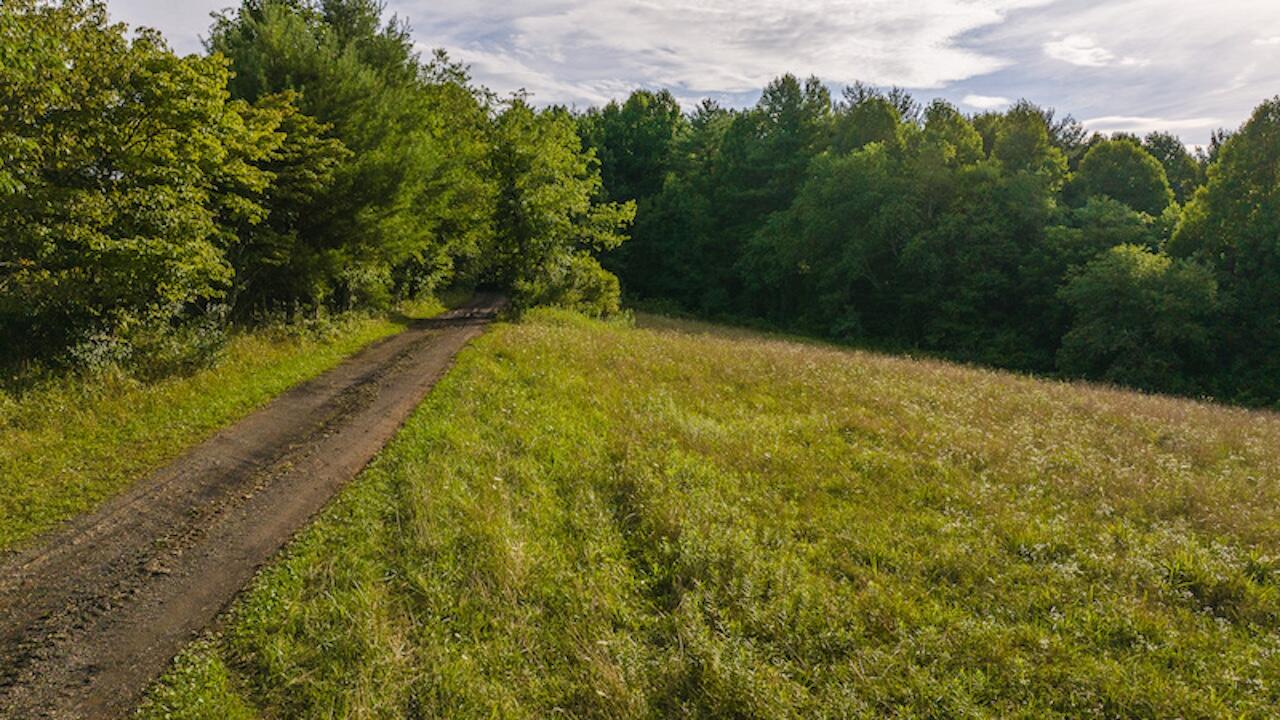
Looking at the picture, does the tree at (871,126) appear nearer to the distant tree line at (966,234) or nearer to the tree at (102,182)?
the distant tree line at (966,234)

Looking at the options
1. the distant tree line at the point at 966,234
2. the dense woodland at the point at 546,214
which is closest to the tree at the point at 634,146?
the distant tree line at the point at 966,234

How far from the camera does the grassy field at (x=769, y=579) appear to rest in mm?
5020

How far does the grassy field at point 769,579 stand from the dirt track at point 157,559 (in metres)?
0.45

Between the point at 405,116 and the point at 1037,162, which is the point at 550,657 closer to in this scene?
the point at 405,116

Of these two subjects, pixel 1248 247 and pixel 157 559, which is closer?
pixel 157 559

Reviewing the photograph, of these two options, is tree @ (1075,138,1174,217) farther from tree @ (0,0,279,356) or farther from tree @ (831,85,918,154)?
tree @ (0,0,279,356)

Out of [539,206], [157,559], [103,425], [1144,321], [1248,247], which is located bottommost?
[157,559]

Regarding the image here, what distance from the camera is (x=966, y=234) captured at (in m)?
36.6

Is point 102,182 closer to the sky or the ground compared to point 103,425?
closer to the sky

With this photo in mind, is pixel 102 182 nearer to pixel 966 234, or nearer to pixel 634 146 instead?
pixel 966 234

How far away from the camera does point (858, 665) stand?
527 cm

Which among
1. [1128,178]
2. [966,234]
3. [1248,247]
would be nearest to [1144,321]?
[1248,247]

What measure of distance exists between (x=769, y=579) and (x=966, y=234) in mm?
37472

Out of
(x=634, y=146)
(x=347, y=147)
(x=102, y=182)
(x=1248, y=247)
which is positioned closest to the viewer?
(x=102, y=182)
